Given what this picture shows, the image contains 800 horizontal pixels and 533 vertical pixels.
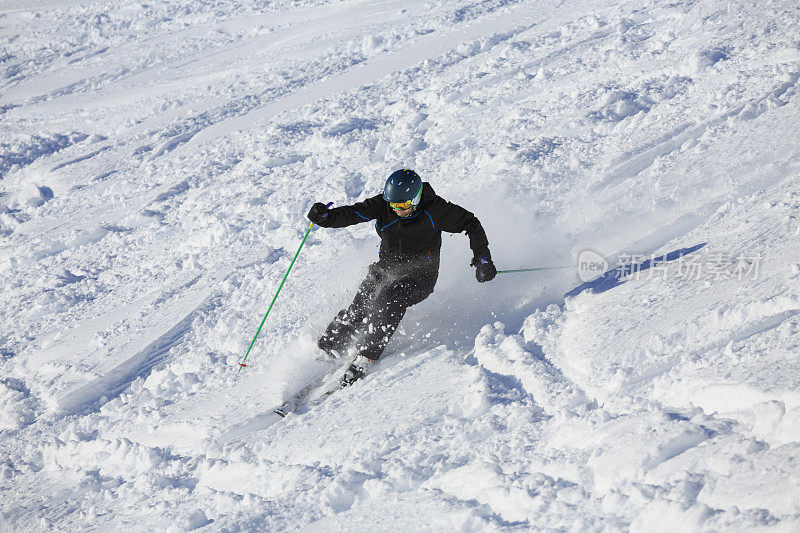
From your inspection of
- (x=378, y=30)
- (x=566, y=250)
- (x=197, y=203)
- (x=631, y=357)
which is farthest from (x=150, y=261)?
(x=378, y=30)

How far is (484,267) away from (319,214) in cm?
145

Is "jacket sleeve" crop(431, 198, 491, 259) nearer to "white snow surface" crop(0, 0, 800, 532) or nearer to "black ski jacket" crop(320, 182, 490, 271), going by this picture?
"black ski jacket" crop(320, 182, 490, 271)

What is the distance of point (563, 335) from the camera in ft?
15.0

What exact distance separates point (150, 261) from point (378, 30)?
8.23 m

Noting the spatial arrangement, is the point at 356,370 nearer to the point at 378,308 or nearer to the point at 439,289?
the point at 378,308

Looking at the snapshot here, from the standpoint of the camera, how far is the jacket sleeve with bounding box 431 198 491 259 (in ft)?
16.8

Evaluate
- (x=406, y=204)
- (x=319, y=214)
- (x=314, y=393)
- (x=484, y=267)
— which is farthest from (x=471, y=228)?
(x=314, y=393)

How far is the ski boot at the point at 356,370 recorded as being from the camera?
493 cm

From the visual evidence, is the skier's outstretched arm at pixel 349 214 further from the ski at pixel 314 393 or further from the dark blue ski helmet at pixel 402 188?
the ski at pixel 314 393

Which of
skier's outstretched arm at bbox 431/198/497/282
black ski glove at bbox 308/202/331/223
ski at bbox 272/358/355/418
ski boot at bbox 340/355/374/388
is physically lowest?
A: ski at bbox 272/358/355/418

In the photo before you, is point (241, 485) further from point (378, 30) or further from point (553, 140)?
point (378, 30)

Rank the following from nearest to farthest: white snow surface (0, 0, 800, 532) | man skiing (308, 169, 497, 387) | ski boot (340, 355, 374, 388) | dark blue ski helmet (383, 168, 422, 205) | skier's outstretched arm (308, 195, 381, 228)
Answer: white snow surface (0, 0, 800, 532) → dark blue ski helmet (383, 168, 422, 205) → ski boot (340, 355, 374, 388) → man skiing (308, 169, 497, 387) → skier's outstretched arm (308, 195, 381, 228)

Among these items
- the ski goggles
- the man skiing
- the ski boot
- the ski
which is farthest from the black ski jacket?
the ski

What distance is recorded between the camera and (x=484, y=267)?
5.02 m
